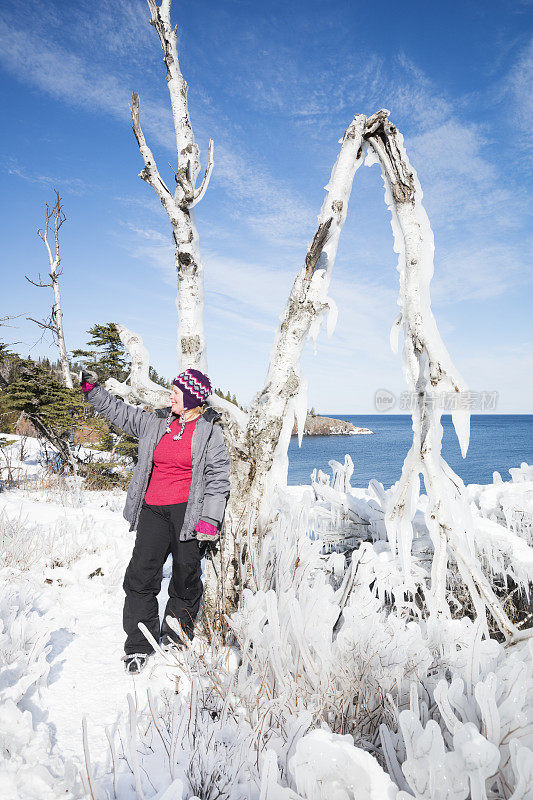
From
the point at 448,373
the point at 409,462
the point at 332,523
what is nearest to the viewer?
the point at 448,373

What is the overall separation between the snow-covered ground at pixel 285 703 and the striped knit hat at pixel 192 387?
1.06 metres

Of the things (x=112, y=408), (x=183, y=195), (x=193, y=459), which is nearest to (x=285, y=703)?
(x=193, y=459)

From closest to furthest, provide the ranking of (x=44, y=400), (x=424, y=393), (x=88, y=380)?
(x=424, y=393) < (x=88, y=380) < (x=44, y=400)

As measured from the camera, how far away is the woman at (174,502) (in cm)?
284

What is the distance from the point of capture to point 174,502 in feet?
9.66

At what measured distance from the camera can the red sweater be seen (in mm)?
2951

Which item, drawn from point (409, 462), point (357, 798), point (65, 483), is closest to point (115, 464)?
point (65, 483)

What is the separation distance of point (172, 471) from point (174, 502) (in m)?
0.22

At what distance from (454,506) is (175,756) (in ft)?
6.82

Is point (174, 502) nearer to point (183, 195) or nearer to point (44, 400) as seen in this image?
point (183, 195)

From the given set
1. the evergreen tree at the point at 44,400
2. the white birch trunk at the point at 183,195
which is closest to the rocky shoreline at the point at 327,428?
the evergreen tree at the point at 44,400

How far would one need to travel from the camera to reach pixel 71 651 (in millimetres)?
2859

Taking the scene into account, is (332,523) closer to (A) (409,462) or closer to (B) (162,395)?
(A) (409,462)

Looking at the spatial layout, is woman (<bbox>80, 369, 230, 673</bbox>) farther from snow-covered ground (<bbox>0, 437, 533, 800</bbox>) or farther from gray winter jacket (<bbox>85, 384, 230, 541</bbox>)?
snow-covered ground (<bbox>0, 437, 533, 800</bbox>)
